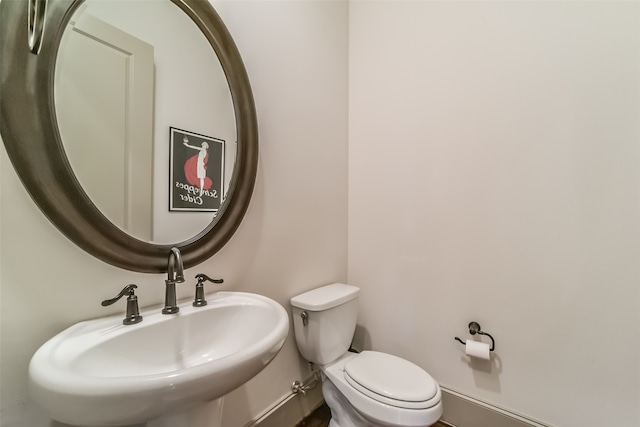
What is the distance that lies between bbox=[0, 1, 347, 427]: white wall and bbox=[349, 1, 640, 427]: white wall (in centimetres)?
25

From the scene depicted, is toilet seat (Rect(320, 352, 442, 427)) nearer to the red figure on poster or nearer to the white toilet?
the white toilet

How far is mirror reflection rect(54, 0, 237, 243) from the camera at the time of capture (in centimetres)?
69

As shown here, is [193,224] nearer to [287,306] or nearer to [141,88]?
[141,88]

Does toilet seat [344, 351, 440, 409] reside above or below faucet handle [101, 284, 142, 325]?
below

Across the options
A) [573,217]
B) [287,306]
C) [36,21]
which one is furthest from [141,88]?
[573,217]

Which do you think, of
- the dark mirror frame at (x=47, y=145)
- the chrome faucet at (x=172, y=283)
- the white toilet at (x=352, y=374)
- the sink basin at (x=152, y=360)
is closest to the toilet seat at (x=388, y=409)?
the white toilet at (x=352, y=374)

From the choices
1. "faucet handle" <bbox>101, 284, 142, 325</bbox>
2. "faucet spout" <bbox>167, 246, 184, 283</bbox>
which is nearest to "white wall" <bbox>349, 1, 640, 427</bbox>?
"faucet spout" <bbox>167, 246, 184, 283</bbox>

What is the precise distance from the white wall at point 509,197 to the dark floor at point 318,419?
0.46 meters

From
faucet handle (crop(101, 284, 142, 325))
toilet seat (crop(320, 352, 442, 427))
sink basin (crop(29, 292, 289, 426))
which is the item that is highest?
faucet handle (crop(101, 284, 142, 325))

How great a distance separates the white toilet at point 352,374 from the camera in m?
0.93

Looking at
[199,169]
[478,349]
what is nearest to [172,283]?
[199,169]

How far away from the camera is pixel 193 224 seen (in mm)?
913

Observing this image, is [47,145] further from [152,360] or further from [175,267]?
[152,360]

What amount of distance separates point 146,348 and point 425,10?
6.45ft
